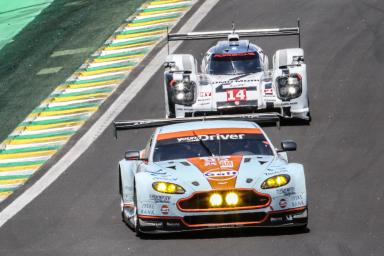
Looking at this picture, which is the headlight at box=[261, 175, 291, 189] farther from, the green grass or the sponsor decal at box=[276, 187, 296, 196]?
the green grass

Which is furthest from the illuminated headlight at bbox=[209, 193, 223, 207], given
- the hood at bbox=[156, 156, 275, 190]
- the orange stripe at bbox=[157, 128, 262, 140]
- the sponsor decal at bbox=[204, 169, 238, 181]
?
the orange stripe at bbox=[157, 128, 262, 140]

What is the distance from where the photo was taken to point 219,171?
1611cm

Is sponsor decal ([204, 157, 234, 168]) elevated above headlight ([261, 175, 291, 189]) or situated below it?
above

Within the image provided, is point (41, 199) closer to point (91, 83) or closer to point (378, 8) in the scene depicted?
point (91, 83)

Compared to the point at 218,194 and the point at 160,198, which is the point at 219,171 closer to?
the point at 218,194

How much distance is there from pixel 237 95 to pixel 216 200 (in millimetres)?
7708

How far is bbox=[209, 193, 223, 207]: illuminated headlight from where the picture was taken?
15.8 metres

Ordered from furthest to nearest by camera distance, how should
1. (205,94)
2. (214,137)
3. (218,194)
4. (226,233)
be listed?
1. (205,94)
2. (214,137)
3. (226,233)
4. (218,194)

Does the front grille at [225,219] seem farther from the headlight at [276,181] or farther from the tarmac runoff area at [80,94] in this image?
the tarmac runoff area at [80,94]

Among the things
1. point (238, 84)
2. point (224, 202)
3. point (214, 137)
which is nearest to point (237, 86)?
point (238, 84)

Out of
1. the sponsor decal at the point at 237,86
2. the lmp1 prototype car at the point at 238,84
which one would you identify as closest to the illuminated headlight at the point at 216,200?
the lmp1 prototype car at the point at 238,84

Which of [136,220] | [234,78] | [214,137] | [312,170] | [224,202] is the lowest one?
[312,170]

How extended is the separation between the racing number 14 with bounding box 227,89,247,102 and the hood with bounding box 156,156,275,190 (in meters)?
6.50

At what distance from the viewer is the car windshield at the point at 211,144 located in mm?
17141
